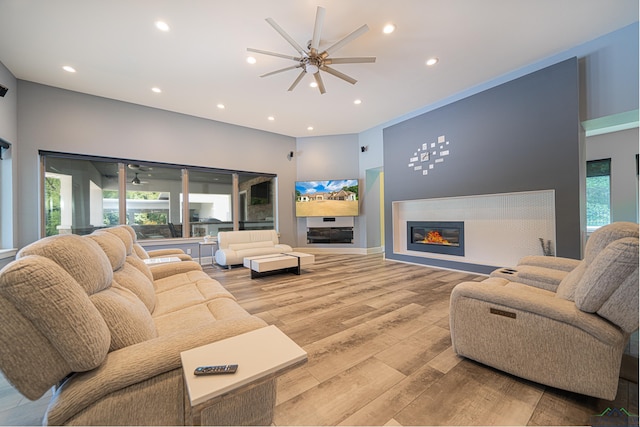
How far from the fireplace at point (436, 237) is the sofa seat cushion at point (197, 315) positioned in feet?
14.3

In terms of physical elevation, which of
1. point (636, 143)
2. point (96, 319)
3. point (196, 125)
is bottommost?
point (96, 319)

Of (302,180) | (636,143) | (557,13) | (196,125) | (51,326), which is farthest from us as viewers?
(302,180)

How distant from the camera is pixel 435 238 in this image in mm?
4926

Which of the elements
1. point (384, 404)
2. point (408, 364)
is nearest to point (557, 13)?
point (408, 364)

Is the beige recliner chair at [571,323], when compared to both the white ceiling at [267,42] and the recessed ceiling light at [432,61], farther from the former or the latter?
the recessed ceiling light at [432,61]

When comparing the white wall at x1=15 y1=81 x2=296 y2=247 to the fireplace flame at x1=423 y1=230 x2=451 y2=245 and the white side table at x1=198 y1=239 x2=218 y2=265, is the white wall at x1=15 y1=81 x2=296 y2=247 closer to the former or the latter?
the white side table at x1=198 y1=239 x2=218 y2=265

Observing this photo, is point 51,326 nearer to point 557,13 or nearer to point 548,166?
point 557,13

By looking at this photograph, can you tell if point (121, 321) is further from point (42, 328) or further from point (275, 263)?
point (275, 263)

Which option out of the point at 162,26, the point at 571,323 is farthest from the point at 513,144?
the point at 162,26

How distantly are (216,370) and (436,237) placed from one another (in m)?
5.03

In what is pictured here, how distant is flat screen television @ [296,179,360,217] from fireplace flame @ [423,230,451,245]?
6.23 feet

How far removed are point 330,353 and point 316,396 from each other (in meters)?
0.44

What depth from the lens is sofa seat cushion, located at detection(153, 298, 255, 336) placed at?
1459 millimetres

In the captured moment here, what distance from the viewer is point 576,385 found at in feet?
4.41
